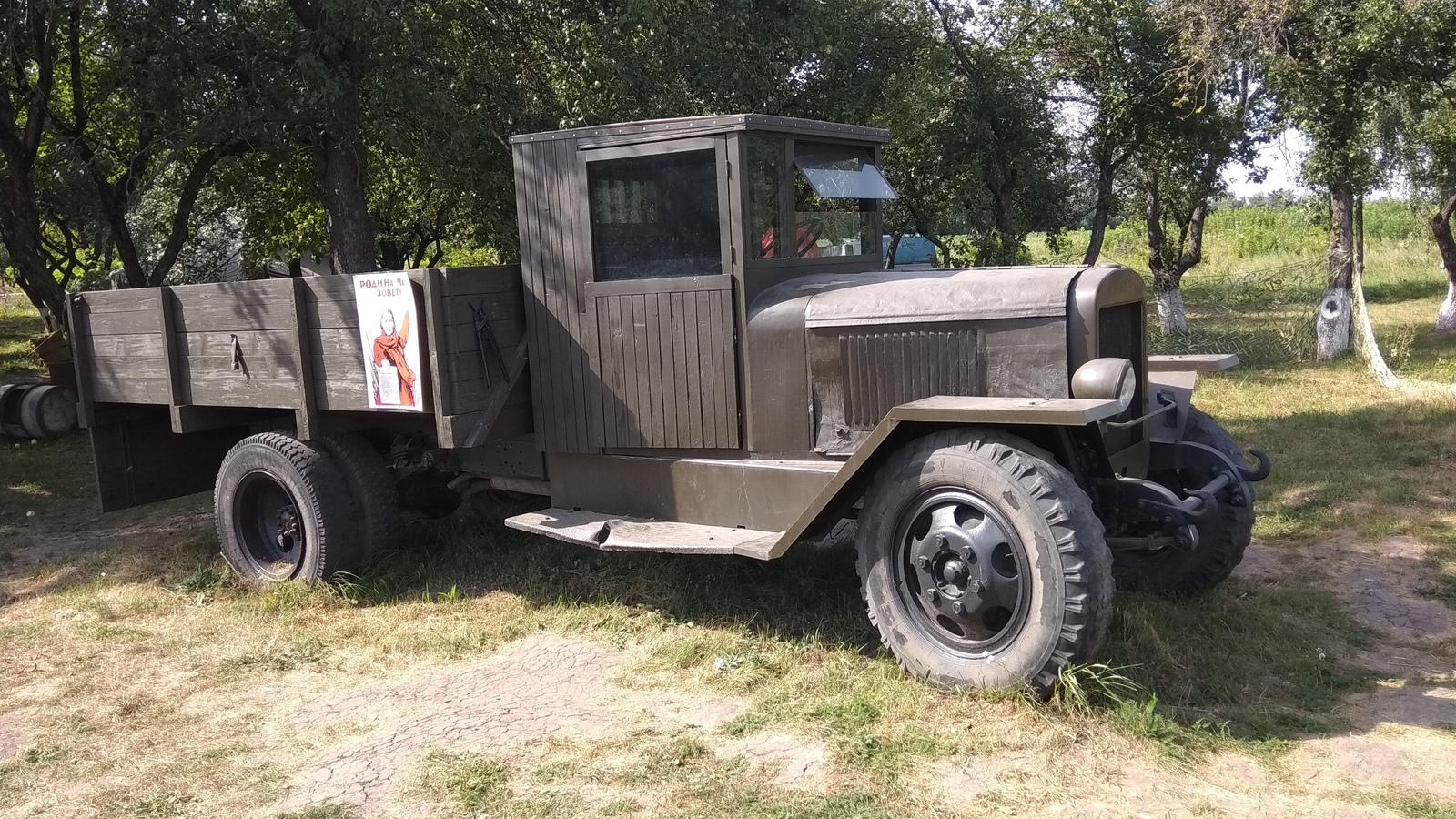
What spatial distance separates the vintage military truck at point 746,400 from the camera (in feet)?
13.9

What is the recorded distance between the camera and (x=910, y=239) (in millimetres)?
22625

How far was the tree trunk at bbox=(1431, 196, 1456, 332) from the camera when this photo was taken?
49.8ft

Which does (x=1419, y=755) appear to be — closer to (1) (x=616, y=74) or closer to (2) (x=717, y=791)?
(2) (x=717, y=791)

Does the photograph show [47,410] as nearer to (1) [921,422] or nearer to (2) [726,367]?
(2) [726,367]

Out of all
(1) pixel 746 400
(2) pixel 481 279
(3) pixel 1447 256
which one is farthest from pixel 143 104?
(3) pixel 1447 256

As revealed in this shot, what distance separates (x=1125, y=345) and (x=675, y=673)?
90.8 inches

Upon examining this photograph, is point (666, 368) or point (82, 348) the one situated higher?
point (82, 348)

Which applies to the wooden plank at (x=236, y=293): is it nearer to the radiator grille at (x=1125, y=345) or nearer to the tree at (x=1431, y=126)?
the radiator grille at (x=1125, y=345)

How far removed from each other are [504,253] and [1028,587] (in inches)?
277

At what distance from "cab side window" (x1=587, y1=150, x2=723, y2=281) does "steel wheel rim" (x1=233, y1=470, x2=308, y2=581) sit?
234 centimetres

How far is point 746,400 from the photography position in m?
5.07

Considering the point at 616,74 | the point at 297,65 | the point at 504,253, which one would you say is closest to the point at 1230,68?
the point at 616,74

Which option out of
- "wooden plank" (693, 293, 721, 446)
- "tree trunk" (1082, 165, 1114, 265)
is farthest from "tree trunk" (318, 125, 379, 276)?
"tree trunk" (1082, 165, 1114, 265)

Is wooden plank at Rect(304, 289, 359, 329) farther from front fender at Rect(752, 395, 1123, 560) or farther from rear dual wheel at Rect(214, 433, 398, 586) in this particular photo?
front fender at Rect(752, 395, 1123, 560)
